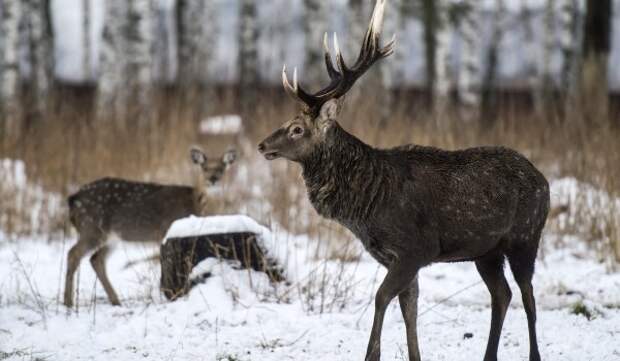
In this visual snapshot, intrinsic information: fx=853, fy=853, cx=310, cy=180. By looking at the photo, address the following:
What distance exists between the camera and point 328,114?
5184 mm

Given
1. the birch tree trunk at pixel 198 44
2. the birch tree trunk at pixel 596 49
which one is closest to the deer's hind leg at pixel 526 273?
the birch tree trunk at pixel 596 49

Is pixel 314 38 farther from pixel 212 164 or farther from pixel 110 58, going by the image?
pixel 212 164

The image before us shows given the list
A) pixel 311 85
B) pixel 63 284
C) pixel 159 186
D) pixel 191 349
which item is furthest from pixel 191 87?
pixel 191 349

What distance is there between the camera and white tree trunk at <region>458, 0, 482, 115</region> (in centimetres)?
1587

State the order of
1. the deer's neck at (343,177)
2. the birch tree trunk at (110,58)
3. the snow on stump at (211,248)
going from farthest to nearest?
the birch tree trunk at (110,58)
the snow on stump at (211,248)
the deer's neck at (343,177)

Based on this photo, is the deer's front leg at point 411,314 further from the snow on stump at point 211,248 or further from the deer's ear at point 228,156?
the deer's ear at point 228,156

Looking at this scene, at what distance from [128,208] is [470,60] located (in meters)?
9.86

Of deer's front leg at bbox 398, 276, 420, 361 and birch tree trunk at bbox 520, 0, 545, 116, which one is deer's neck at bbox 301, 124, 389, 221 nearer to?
deer's front leg at bbox 398, 276, 420, 361

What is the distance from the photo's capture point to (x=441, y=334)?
19.1 ft

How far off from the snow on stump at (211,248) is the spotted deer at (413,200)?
1.68m

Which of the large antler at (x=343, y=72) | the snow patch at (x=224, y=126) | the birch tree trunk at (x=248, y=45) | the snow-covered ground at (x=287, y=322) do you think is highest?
the birch tree trunk at (x=248, y=45)

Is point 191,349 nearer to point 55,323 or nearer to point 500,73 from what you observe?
point 55,323

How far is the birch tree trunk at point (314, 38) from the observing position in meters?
15.0

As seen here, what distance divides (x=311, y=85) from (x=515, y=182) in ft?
30.7
